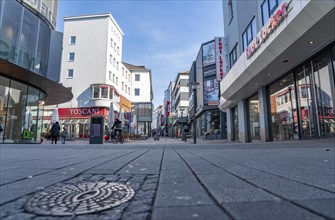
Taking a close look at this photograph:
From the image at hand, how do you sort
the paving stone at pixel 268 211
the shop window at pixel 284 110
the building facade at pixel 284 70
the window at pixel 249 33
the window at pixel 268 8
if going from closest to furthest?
the paving stone at pixel 268 211
the building facade at pixel 284 70
the window at pixel 268 8
the shop window at pixel 284 110
the window at pixel 249 33

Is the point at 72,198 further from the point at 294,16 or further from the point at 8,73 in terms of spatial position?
the point at 8,73

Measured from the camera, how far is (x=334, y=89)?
1068cm

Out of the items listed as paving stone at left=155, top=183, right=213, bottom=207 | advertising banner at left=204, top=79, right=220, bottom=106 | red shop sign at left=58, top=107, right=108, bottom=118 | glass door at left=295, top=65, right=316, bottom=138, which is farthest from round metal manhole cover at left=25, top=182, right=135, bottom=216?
red shop sign at left=58, top=107, right=108, bottom=118

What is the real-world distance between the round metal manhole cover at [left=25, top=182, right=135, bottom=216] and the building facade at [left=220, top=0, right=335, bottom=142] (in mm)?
8786

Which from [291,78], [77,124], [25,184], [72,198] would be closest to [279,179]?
[72,198]

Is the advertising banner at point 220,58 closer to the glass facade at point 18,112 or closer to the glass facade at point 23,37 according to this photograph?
the glass facade at point 23,37

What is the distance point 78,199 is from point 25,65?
1818 centimetres

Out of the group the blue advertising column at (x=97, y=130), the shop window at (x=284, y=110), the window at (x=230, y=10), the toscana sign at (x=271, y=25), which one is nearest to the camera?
the toscana sign at (x=271, y=25)

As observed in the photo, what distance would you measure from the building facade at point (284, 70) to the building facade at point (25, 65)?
13934 millimetres

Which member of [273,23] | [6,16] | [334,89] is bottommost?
[334,89]

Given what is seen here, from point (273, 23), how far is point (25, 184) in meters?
11.5

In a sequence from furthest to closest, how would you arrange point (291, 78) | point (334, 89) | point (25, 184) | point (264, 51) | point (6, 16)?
1. point (6, 16)
2. point (291, 78)
3. point (264, 51)
4. point (334, 89)
5. point (25, 184)

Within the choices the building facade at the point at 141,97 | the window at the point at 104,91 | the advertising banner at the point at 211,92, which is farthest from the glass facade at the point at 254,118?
the building facade at the point at 141,97

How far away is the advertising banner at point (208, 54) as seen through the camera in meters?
38.3
